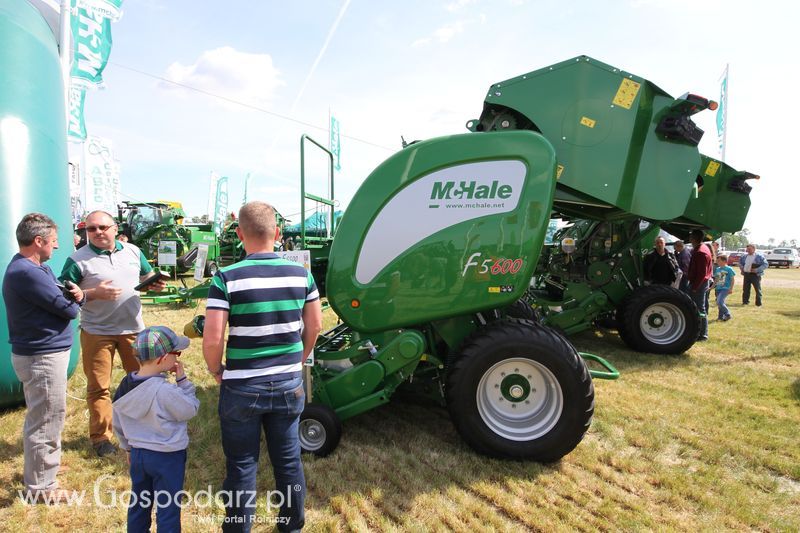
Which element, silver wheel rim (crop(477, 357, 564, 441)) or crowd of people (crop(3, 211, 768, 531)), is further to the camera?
silver wheel rim (crop(477, 357, 564, 441))

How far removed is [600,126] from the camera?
3523mm

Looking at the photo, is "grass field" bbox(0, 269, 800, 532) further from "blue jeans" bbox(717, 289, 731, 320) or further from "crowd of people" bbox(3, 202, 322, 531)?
"blue jeans" bbox(717, 289, 731, 320)

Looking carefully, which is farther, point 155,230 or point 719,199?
point 155,230

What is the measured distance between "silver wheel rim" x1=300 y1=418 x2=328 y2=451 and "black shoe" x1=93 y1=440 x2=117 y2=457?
1.42m

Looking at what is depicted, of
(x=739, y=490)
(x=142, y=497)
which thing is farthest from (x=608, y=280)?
(x=142, y=497)

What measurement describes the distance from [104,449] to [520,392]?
3.03 meters

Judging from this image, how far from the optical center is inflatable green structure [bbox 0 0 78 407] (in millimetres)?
3537

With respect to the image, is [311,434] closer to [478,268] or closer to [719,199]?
[478,268]

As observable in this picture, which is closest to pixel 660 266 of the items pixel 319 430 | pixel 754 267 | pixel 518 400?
pixel 518 400

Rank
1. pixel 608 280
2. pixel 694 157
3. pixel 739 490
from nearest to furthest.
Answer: pixel 739 490 < pixel 694 157 < pixel 608 280

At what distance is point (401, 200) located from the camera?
2938mm

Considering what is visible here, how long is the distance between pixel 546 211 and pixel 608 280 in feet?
13.4

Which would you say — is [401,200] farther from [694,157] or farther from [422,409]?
[694,157]

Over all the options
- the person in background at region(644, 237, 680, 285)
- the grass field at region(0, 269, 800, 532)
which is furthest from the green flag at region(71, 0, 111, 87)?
the person in background at region(644, 237, 680, 285)
